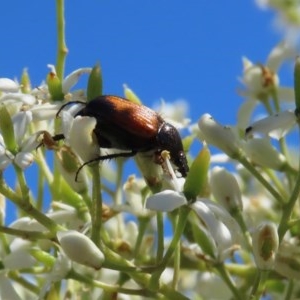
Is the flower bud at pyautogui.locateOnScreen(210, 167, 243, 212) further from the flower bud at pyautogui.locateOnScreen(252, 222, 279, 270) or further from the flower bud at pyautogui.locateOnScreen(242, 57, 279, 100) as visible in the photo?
the flower bud at pyautogui.locateOnScreen(242, 57, 279, 100)

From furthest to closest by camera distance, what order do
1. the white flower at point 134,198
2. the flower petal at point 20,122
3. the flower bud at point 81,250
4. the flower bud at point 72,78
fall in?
the white flower at point 134,198 < the flower bud at point 72,78 < the flower petal at point 20,122 < the flower bud at point 81,250

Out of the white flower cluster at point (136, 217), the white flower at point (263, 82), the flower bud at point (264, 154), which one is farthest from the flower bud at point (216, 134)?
the white flower at point (263, 82)

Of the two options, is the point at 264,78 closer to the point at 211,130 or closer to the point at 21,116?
the point at 211,130

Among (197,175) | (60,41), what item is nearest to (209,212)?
(197,175)

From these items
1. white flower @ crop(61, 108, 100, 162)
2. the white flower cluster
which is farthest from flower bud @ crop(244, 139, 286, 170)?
white flower @ crop(61, 108, 100, 162)

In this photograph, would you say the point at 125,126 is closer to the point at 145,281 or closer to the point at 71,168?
the point at 71,168

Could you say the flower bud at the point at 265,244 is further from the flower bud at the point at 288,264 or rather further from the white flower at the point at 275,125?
the white flower at the point at 275,125
